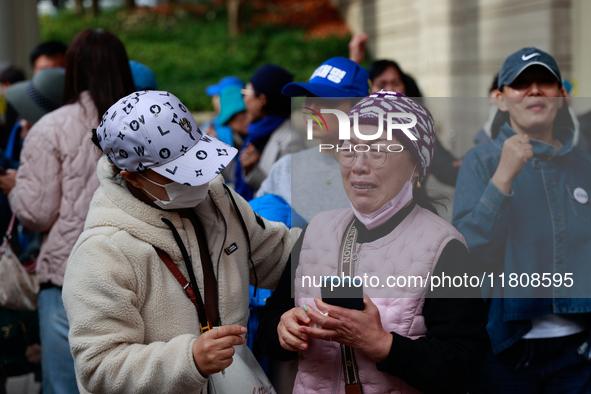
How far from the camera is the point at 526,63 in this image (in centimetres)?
255

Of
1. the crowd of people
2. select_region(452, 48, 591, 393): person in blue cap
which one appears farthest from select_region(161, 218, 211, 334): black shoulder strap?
select_region(452, 48, 591, 393): person in blue cap

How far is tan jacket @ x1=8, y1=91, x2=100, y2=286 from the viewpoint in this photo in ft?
9.69

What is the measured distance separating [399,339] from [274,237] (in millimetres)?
786

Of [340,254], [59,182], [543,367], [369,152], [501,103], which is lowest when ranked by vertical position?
[543,367]

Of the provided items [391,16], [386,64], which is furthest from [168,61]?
[386,64]

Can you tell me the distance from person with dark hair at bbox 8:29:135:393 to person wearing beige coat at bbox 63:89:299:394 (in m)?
0.90

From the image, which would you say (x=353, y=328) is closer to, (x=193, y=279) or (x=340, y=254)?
(x=340, y=254)

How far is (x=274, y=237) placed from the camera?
7.98ft

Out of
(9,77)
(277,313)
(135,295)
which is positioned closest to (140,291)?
(135,295)

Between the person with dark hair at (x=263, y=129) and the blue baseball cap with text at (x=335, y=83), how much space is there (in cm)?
146

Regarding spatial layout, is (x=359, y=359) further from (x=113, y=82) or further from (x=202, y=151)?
(x=113, y=82)

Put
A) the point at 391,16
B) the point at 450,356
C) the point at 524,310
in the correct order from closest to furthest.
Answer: the point at 450,356
the point at 524,310
the point at 391,16

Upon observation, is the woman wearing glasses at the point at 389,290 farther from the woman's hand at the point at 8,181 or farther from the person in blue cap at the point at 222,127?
the person in blue cap at the point at 222,127

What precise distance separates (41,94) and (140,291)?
2.27 m
